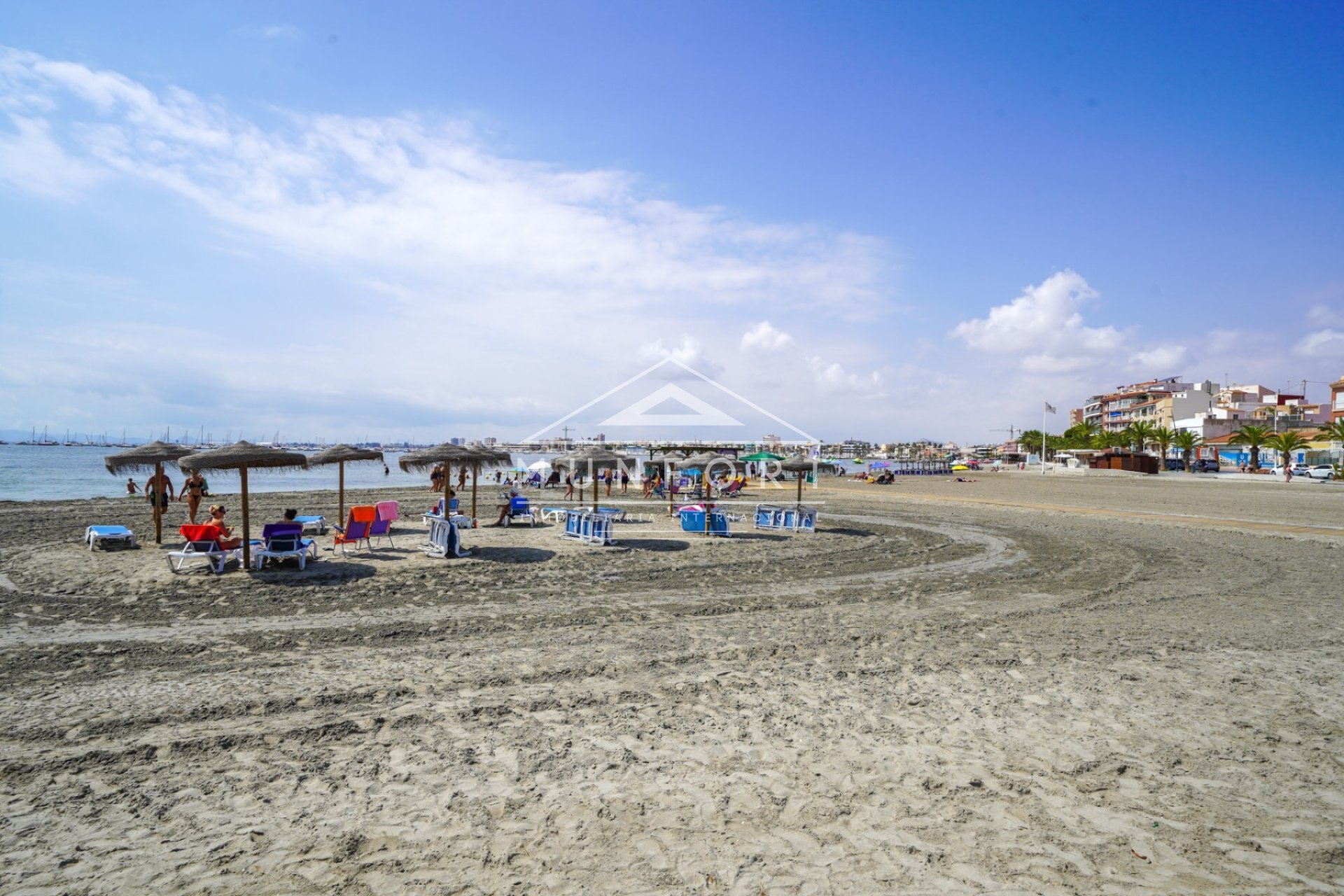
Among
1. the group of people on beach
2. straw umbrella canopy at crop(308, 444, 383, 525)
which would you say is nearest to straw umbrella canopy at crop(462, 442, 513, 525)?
straw umbrella canopy at crop(308, 444, 383, 525)

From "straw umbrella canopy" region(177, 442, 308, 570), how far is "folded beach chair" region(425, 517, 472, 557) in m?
2.71

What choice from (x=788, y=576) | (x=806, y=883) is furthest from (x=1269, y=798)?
(x=788, y=576)

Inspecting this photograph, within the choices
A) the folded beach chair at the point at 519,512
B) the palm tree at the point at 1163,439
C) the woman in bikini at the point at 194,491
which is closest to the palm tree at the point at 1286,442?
the palm tree at the point at 1163,439

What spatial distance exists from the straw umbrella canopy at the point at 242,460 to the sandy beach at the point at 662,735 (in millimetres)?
964

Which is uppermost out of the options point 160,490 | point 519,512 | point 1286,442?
point 1286,442

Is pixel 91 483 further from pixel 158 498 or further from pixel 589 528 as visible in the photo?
pixel 589 528

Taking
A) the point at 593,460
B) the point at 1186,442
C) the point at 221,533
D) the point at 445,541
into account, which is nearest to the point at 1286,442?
the point at 1186,442

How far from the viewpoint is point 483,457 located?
1451 centimetres

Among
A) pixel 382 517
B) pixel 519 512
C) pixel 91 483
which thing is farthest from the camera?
pixel 91 483

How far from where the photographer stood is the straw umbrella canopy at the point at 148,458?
12.0 meters

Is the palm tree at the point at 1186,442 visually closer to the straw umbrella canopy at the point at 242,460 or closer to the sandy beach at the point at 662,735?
the sandy beach at the point at 662,735

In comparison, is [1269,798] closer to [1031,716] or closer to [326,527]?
[1031,716]

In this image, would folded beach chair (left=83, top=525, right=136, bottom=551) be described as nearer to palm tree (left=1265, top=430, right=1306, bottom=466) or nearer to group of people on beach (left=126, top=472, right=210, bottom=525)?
group of people on beach (left=126, top=472, right=210, bottom=525)

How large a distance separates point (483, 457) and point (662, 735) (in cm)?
1071
